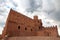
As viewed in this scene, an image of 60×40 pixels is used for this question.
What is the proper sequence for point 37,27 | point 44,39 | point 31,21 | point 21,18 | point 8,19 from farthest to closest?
point 37,27
point 31,21
point 21,18
point 8,19
point 44,39

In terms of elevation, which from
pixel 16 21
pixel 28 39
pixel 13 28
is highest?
pixel 16 21

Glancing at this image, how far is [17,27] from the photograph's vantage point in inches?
1138

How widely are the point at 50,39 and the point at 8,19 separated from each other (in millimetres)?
10942

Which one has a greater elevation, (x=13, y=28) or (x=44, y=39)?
(x=13, y=28)

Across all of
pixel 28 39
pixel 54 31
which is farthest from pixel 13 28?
pixel 54 31

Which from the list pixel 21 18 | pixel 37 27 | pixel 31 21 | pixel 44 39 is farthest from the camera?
pixel 37 27

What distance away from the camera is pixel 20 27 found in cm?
2969

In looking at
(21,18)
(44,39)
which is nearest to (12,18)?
(21,18)

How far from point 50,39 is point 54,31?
26.0 feet

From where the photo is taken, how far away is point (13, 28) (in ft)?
91.2

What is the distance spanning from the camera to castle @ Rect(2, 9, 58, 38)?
2714 cm

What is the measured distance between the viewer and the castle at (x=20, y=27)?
27142mm

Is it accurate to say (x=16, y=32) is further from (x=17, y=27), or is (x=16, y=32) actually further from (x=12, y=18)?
(x=12, y=18)

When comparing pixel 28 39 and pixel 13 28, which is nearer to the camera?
pixel 28 39
